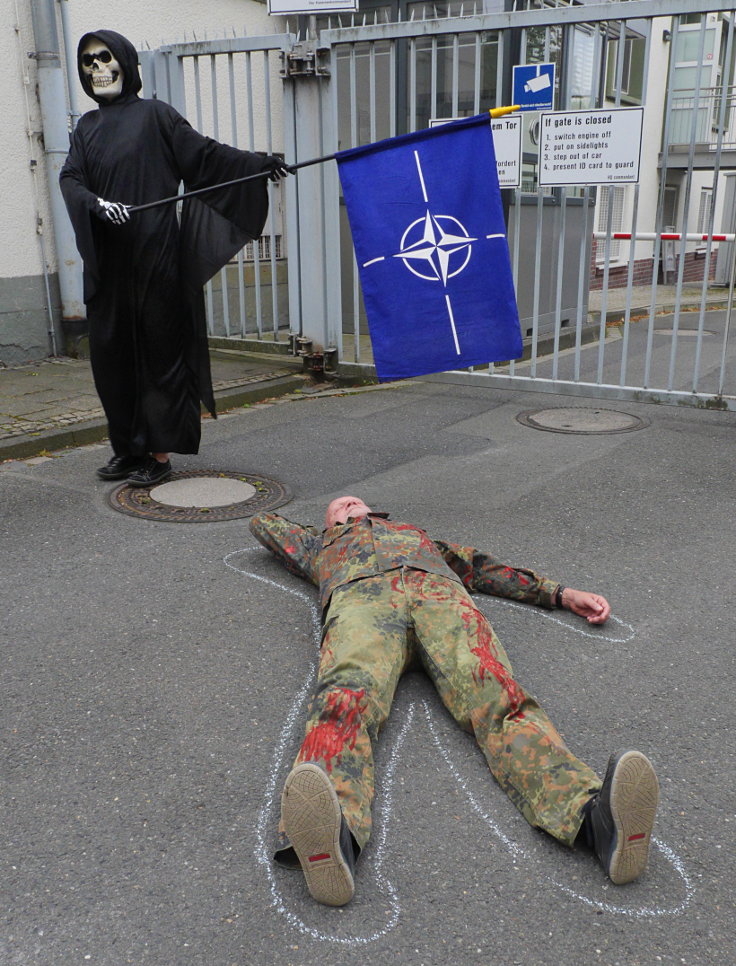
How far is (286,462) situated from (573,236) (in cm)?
672

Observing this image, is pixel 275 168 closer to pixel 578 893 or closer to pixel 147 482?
pixel 147 482

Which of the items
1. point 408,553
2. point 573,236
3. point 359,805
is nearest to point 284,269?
point 573,236

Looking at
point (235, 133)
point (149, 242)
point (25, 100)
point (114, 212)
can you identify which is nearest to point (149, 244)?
point (149, 242)

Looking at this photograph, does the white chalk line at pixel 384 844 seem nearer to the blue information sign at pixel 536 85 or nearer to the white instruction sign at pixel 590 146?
the white instruction sign at pixel 590 146

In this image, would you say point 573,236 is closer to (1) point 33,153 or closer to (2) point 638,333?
(2) point 638,333

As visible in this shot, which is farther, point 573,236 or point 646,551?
point 573,236

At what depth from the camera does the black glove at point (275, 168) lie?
4809 millimetres

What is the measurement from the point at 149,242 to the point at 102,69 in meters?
0.90

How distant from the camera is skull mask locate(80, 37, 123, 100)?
492cm

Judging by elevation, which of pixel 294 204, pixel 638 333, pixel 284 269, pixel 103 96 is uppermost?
pixel 103 96

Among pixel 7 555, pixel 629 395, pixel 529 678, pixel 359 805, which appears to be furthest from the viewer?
pixel 629 395

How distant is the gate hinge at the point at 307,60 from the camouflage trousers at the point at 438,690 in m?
5.93

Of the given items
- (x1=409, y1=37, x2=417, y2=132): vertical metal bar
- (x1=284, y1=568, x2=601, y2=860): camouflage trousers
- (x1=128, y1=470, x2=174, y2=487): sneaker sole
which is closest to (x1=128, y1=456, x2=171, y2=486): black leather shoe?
(x1=128, y1=470, x2=174, y2=487): sneaker sole

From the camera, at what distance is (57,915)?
2189 millimetres
